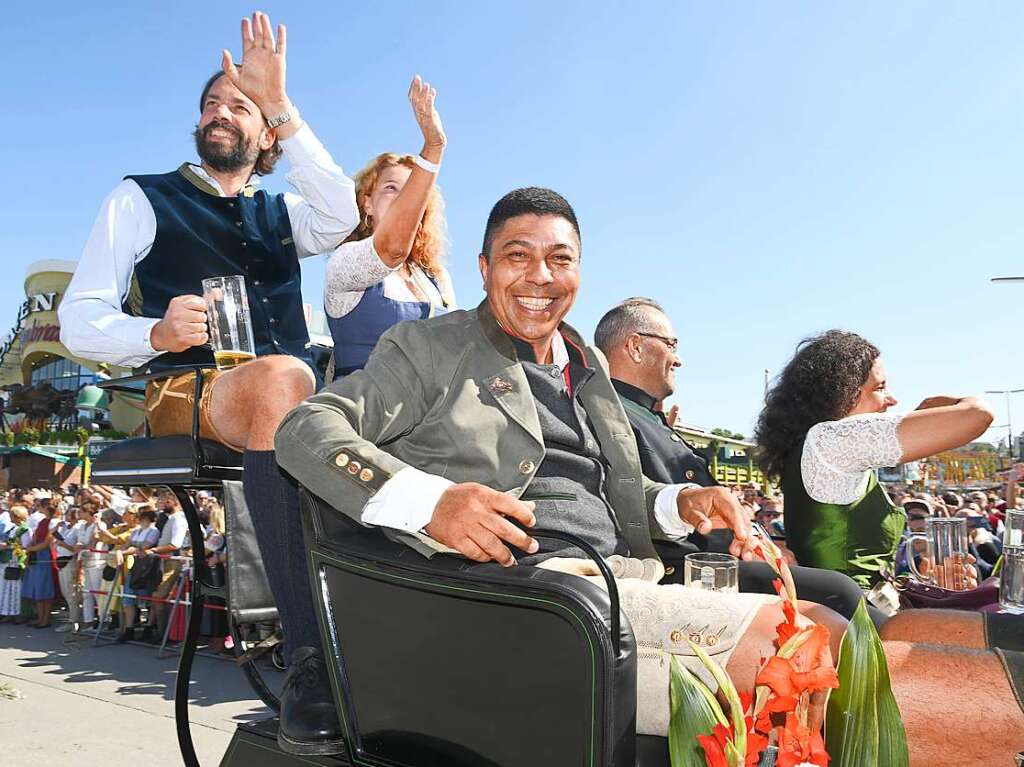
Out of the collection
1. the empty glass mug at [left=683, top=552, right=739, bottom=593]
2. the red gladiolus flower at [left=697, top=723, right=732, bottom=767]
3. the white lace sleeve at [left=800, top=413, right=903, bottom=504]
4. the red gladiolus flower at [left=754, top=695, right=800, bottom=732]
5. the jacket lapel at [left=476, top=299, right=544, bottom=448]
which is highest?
the jacket lapel at [left=476, top=299, right=544, bottom=448]

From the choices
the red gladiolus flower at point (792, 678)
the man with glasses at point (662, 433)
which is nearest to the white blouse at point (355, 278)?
the man with glasses at point (662, 433)

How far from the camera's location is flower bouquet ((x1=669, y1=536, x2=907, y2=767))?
1.24 m

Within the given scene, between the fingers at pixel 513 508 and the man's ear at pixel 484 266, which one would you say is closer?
the fingers at pixel 513 508

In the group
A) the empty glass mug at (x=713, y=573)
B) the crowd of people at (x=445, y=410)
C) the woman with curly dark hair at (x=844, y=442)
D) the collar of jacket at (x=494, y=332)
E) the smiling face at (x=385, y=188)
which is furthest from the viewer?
the smiling face at (x=385, y=188)

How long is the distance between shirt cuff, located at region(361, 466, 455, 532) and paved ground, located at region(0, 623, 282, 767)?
4240 millimetres

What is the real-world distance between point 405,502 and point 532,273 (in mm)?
871

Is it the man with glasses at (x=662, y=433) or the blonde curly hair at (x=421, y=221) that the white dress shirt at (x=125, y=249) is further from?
the man with glasses at (x=662, y=433)

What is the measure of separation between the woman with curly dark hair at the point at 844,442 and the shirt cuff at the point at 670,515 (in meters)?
0.84

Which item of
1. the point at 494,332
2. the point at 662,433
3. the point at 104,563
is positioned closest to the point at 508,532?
the point at 494,332

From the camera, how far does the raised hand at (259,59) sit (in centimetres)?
263

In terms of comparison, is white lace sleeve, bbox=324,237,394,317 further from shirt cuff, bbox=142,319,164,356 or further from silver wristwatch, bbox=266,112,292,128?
shirt cuff, bbox=142,319,164,356

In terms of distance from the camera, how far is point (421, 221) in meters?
3.22

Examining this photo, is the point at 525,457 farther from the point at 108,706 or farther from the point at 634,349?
the point at 108,706

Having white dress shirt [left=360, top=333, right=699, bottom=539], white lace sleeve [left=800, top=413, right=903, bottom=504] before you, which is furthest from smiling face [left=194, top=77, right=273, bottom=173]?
white lace sleeve [left=800, top=413, right=903, bottom=504]
